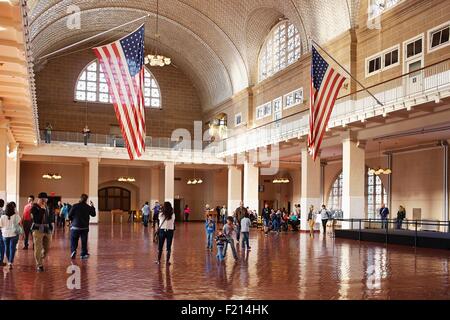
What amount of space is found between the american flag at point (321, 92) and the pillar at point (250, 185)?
52.6ft

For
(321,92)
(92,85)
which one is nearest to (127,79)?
(321,92)

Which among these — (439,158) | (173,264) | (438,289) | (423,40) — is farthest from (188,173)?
(438,289)

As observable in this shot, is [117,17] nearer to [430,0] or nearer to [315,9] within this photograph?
[315,9]

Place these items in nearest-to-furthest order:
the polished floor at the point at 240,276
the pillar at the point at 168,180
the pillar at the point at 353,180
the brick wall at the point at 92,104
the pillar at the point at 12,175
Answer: the polished floor at the point at 240,276 < the pillar at the point at 353,180 < the pillar at the point at 12,175 < the pillar at the point at 168,180 < the brick wall at the point at 92,104

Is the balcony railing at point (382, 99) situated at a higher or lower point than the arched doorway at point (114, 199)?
higher

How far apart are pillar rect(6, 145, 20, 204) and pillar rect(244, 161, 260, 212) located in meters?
13.5

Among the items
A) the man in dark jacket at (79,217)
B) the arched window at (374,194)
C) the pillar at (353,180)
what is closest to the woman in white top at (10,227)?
the man in dark jacket at (79,217)

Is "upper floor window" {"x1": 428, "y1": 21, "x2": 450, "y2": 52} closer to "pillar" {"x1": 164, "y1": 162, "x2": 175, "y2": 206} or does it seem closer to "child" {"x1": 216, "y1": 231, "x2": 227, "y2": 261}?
"child" {"x1": 216, "y1": 231, "x2": 227, "y2": 261}

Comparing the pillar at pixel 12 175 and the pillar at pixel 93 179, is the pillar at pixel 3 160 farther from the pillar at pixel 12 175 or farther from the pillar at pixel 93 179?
the pillar at pixel 93 179

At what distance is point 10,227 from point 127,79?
15.0 ft

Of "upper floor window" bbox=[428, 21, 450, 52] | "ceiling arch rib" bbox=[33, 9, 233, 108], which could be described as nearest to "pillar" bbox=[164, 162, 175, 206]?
"ceiling arch rib" bbox=[33, 9, 233, 108]

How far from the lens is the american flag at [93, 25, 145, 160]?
1273 cm

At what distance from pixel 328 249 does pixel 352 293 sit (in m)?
8.20

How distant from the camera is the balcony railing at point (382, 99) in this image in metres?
17.1
